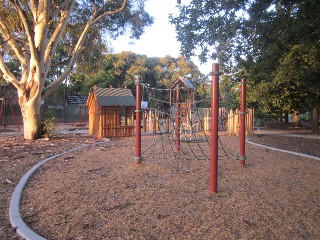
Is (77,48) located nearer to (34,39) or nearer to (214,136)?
(34,39)

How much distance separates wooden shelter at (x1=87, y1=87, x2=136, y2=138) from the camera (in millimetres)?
17328

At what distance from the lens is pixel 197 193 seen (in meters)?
5.55

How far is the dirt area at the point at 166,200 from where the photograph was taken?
3.92 metres

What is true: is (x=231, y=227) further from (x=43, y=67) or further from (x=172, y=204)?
(x=43, y=67)

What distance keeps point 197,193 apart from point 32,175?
159 inches

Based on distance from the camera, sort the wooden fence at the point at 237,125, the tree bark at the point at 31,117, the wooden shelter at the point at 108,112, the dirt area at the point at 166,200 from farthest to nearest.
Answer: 1. the wooden fence at the point at 237,125
2. the wooden shelter at the point at 108,112
3. the tree bark at the point at 31,117
4. the dirt area at the point at 166,200

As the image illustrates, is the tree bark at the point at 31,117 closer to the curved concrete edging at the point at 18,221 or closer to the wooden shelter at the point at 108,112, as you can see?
the wooden shelter at the point at 108,112

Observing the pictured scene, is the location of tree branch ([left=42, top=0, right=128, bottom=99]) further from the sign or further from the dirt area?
the sign

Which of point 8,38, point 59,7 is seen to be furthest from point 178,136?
point 8,38

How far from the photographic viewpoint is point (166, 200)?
16.8 ft

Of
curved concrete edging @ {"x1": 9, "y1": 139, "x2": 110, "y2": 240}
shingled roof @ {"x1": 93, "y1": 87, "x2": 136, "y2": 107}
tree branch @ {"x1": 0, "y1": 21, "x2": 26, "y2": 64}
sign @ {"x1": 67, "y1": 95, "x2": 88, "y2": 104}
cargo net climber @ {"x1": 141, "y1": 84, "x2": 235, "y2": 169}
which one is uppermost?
tree branch @ {"x1": 0, "y1": 21, "x2": 26, "y2": 64}

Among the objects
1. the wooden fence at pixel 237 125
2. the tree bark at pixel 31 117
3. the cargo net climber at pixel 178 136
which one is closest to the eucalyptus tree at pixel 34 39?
the tree bark at pixel 31 117

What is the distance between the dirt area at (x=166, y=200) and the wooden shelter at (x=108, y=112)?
8507 mm

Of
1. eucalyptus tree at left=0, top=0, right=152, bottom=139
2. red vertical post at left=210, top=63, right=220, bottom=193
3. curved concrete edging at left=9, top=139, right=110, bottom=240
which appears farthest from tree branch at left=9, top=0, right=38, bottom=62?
red vertical post at left=210, top=63, right=220, bottom=193
